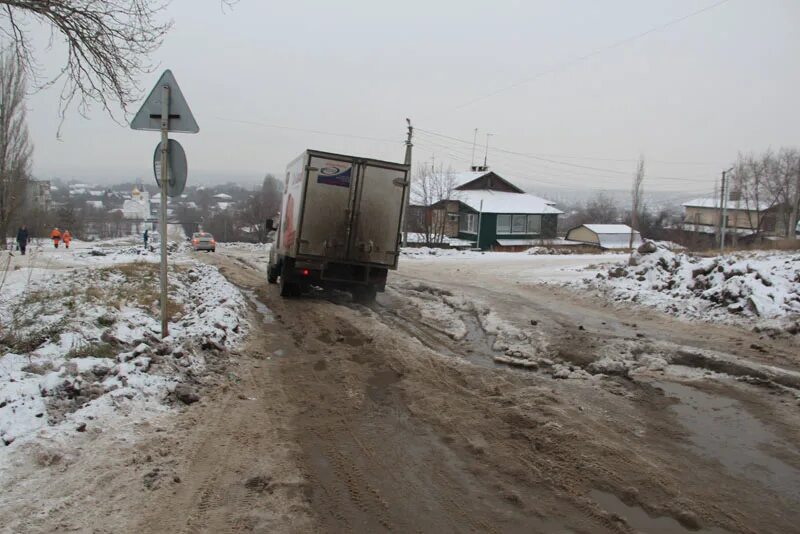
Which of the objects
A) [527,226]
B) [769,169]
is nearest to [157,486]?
[527,226]

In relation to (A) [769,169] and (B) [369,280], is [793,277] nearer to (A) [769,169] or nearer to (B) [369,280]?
(B) [369,280]

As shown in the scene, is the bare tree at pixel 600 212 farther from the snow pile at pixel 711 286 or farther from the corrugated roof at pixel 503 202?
the snow pile at pixel 711 286

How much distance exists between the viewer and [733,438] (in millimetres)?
5215

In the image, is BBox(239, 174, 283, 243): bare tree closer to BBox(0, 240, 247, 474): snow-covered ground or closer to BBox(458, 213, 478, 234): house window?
BBox(458, 213, 478, 234): house window

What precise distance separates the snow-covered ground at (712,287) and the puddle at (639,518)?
24.7ft

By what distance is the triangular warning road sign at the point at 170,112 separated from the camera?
6.95m

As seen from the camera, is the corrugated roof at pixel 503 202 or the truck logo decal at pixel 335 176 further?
the corrugated roof at pixel 503 202

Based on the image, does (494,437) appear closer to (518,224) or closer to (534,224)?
(518,224)

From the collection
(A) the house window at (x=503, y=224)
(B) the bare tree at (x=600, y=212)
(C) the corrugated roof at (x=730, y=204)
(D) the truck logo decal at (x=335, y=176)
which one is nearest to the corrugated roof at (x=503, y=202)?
(A) the house window at (x=503, y=224)

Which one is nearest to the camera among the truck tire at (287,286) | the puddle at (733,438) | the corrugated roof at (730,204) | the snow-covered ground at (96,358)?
the puddle at (733,438)

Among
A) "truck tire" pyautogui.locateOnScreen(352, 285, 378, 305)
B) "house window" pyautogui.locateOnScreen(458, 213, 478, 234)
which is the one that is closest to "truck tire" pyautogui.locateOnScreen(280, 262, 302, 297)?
"truck tire" pyautogui.locateOnScreen(352, 285, 378, 305)

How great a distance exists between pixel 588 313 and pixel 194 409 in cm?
920

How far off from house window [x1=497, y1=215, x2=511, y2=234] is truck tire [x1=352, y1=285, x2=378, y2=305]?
44251 mm

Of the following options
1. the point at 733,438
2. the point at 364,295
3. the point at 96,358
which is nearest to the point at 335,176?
the point at 364,295
